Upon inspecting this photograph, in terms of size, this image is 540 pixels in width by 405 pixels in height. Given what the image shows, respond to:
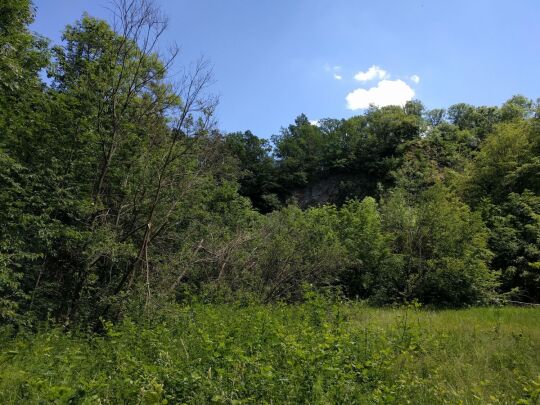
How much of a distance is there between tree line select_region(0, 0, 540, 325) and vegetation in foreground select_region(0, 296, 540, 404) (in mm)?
1905

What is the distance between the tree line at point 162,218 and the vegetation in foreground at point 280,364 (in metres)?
1.91

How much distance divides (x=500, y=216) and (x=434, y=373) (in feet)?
41.8

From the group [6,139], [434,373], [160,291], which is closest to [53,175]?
[6,139]

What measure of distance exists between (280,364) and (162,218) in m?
7.34

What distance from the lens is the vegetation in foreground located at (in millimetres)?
3598

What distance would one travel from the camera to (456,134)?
42469 mm

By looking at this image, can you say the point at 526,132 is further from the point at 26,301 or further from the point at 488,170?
the point at 26,301

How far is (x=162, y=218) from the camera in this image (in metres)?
11.3

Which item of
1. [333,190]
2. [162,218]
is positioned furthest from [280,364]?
[333,190]

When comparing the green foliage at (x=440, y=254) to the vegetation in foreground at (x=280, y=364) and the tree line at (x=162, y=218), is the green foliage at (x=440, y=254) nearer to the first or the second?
the tree line at (x=162, y=218)

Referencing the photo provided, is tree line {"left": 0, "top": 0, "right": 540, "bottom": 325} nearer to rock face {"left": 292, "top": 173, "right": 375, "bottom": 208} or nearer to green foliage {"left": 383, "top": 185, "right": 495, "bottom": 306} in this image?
green foliage {"left": 383, "top": 185, "right": 495, "bottom": 306}

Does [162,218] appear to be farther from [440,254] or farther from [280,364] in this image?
[440,254]

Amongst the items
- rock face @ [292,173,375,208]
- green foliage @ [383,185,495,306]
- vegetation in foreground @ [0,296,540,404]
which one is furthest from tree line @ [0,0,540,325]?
rock face @ [292,173,375,208]

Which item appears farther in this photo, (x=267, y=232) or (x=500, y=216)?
(x=500, y=216)
